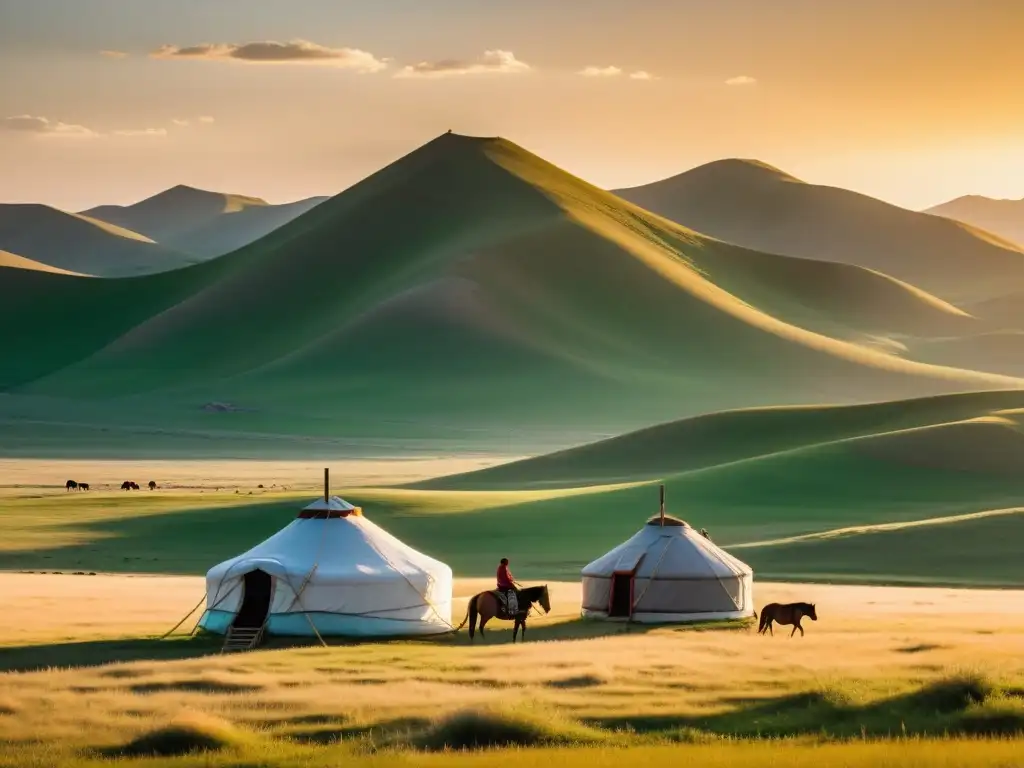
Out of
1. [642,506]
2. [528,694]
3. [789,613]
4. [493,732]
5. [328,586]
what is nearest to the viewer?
[493,732]

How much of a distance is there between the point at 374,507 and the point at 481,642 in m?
37.8

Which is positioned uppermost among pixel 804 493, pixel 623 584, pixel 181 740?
pixel 804 493

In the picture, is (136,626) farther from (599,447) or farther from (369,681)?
(599,447)

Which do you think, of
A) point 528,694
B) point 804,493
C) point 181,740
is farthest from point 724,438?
point 181,740

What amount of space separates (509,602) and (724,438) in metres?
72.7

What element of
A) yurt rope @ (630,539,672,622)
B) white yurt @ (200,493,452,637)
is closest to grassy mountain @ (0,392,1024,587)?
yurt rope @ (630,539,672,622)

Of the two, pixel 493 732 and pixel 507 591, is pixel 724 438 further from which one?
pixel 493 732

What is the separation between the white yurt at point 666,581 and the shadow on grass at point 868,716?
43.4ft

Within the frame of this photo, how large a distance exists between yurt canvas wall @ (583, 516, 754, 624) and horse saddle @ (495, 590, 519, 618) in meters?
4.93

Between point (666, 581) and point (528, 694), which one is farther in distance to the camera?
point (666, 581)

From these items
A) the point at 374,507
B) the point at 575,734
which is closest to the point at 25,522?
the point at 374,507

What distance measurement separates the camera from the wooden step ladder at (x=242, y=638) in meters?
36.9

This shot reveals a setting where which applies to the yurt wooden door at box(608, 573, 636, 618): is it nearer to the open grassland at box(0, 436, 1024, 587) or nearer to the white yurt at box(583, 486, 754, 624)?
the white yurt at box(583, 486, 754, 624)

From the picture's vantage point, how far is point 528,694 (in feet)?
96.2
